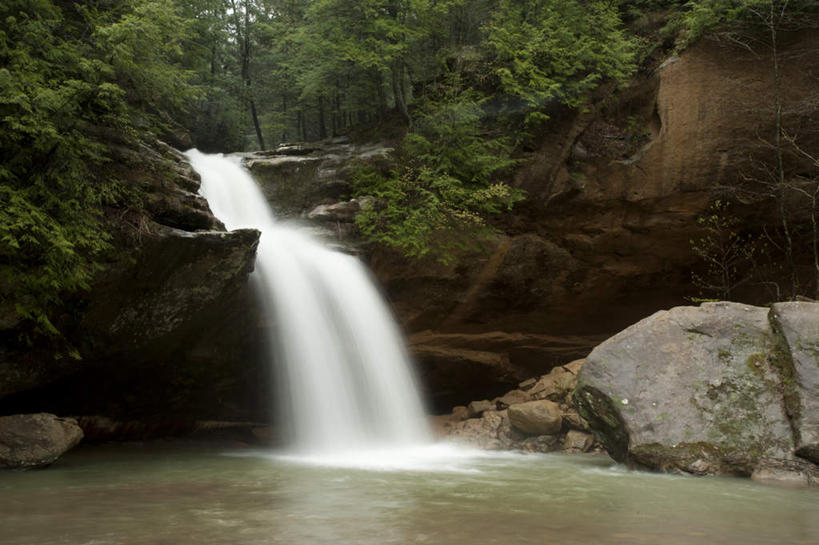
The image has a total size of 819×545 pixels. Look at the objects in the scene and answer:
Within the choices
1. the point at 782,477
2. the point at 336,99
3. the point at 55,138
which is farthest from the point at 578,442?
the point at 336,99

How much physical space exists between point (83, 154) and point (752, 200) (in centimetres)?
1325

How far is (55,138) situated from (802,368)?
11050mm

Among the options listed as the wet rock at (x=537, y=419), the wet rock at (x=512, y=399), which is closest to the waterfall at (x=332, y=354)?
the wet rock at (x=537, y=419)

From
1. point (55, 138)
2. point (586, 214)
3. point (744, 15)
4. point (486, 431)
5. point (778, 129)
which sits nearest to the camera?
point (55, 138)

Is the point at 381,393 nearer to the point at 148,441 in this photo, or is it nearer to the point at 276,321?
the point at 276,321

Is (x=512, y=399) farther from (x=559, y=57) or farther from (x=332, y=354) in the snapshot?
(x=559, y=57)

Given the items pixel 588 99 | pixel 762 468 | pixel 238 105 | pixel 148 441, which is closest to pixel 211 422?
pixel 148 441

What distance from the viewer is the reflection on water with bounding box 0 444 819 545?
191 inches

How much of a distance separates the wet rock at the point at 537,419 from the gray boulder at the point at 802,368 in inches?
185

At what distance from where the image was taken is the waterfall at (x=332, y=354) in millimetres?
11555

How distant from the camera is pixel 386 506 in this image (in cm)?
612

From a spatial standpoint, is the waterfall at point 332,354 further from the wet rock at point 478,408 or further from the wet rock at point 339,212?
the wet rock at point 478,408

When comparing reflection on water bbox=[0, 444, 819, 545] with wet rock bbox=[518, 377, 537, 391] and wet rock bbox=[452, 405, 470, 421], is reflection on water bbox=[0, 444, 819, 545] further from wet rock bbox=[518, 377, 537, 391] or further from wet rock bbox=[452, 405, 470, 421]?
wet rock bbox=[518, 377, 537, 391]

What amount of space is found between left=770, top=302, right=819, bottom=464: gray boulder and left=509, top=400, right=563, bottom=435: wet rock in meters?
4.70
